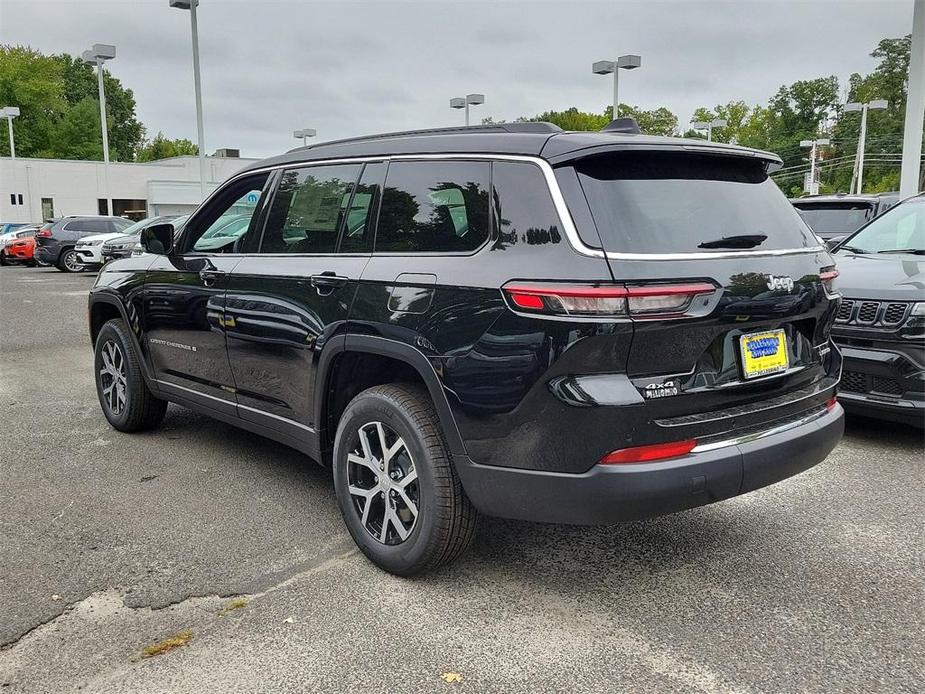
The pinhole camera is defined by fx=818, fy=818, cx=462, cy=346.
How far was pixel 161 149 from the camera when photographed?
309ft

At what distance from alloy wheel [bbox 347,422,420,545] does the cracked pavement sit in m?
0.22

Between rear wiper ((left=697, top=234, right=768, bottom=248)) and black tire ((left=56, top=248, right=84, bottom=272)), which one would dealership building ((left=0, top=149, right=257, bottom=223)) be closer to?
black tire ((left=56, top=248, right=84, bottom=272))

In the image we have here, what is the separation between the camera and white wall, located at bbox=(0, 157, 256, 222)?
47.3m

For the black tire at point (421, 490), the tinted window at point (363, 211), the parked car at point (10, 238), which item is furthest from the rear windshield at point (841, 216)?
the parked car at point (10, 238)

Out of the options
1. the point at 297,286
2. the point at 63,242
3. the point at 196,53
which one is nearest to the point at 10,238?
the point at 63,242

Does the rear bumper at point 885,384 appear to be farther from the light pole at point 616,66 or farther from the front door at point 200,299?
the light pole at point 616,66

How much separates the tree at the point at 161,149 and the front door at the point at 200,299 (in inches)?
3615

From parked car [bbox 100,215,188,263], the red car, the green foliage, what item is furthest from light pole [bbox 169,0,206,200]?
the green foliage

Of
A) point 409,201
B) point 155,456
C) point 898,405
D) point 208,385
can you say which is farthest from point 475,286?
point 898,405

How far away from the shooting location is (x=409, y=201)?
3566mm

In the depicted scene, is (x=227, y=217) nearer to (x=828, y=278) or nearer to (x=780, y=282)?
(x=780, y=282)

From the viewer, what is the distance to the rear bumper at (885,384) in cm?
500

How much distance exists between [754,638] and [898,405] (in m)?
2.76

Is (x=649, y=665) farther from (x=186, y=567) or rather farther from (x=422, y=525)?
(x=186, y=567)
